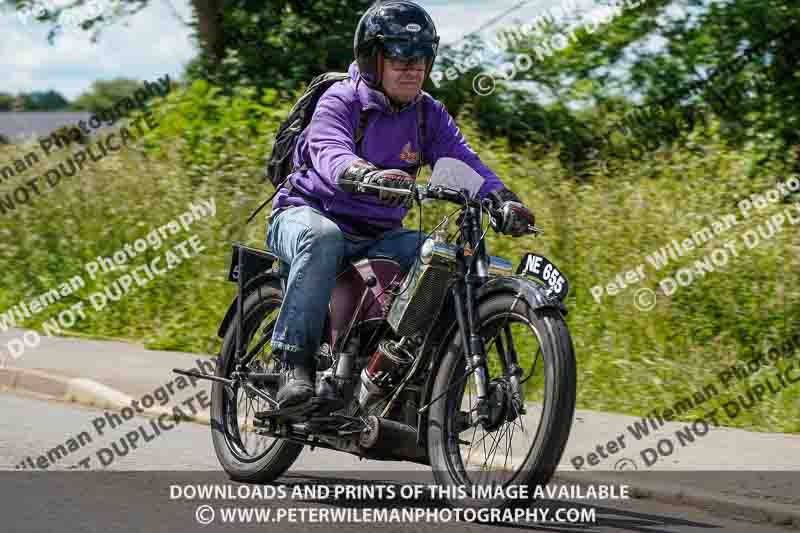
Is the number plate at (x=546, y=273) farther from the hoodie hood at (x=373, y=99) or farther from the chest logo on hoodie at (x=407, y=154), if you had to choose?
the hoodie hood at (x=373, y=99)

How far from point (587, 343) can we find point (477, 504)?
15.9 feet

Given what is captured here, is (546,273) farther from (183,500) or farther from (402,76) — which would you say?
(183,500)

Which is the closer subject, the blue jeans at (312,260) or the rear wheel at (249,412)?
the blue jeans at (312,260)

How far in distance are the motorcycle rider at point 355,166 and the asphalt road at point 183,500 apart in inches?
23.4

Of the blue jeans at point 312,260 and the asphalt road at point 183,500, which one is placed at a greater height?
the blue jeans at point 312,260

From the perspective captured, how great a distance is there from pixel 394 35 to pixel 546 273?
128 cm

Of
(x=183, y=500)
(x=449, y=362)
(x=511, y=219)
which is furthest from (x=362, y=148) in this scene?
(x=183, y=500)

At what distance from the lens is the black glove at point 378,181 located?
5.48m

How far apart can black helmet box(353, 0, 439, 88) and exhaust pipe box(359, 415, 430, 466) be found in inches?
60.4

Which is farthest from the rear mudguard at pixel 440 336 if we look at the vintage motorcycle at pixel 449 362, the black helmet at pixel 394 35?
the black helmet at pixel 394 35

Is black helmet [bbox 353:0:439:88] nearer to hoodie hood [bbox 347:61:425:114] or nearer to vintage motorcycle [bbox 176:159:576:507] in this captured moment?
hoodie hood [bbox 347:61:425:114]

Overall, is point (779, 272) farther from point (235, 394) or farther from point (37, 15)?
point (37, 15)

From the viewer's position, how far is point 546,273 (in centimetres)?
536

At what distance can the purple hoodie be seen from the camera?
585 centimetres
